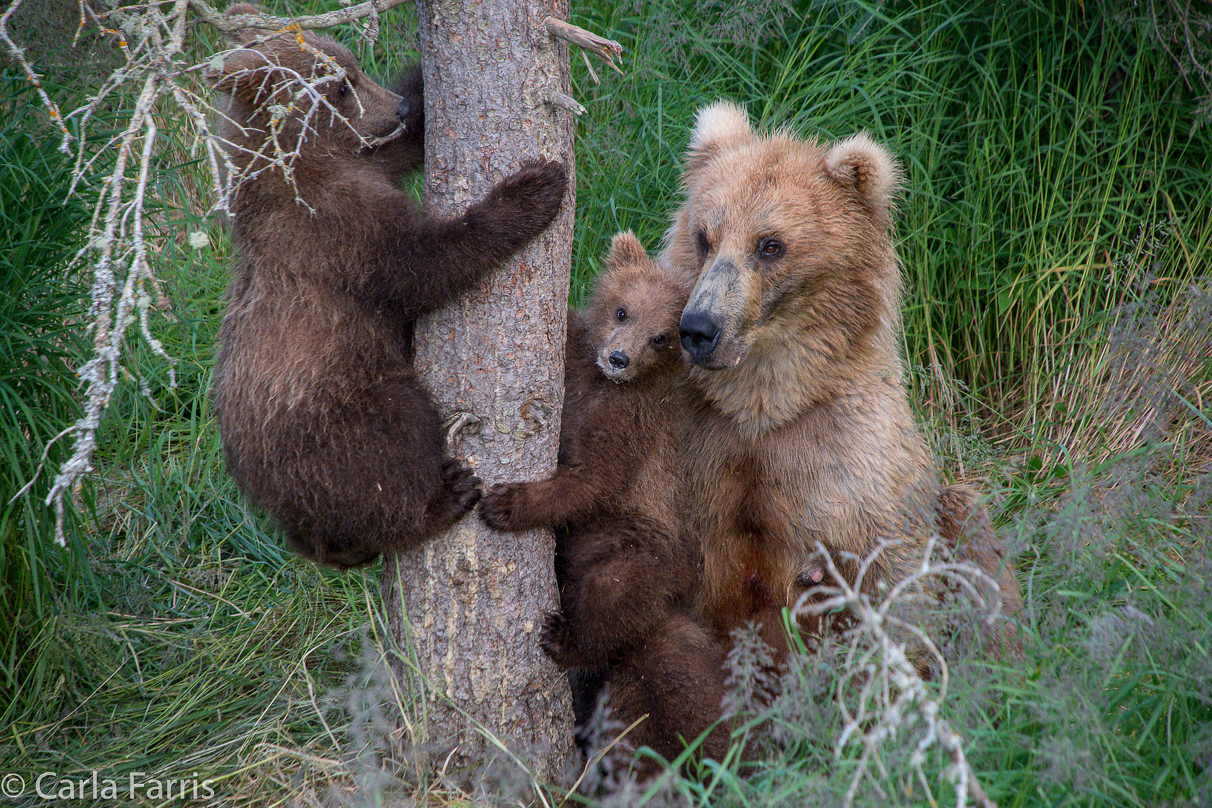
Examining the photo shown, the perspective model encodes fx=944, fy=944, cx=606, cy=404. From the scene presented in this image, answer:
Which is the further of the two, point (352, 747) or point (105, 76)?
point (105, 76)

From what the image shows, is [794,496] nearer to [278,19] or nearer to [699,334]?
[699,334]

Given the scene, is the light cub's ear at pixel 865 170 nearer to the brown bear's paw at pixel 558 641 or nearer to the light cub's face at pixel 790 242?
the light cub's face at pixel 790 242

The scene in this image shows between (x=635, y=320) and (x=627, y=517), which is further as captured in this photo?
(x=635, y=320)

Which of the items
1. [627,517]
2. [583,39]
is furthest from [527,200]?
[627,517]

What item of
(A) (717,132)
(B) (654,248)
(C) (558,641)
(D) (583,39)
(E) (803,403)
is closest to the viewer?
(D) (583,39)

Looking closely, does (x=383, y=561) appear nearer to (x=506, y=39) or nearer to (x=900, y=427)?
(x=506, y=39)

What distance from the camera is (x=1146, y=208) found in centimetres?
488

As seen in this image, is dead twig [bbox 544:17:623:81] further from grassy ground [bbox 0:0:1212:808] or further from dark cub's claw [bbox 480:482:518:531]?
grassy ground [bbox 0:0:1212:808]

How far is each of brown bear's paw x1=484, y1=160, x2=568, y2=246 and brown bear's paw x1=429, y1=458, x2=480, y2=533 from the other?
758 mm

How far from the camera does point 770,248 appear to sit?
349cm

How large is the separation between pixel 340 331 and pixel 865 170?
2.01 metres

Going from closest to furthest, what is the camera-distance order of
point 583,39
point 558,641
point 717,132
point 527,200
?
point 583,39 → point 527,200 → point 558,641 → point 717,132

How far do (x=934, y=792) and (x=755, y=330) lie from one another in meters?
1.70

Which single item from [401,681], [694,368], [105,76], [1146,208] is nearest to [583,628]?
[401,681]
